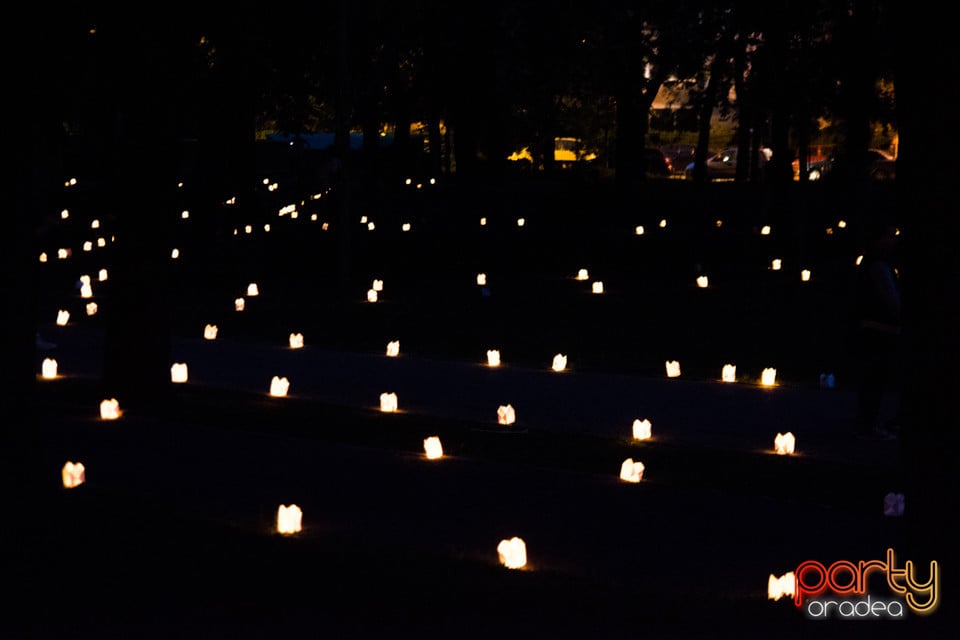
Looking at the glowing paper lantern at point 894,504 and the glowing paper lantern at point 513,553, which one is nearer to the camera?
the glowing paper lantern at point 513,553

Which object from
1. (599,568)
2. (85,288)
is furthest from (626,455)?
(85,288)

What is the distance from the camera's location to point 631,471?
31.9 feet

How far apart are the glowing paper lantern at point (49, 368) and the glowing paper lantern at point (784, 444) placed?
22.7 feet

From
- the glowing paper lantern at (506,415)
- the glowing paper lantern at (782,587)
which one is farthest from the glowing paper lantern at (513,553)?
the glowing paper lantern at (506,415)

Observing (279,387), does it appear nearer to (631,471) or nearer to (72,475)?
(72,475)

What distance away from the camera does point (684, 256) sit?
78.2 feet

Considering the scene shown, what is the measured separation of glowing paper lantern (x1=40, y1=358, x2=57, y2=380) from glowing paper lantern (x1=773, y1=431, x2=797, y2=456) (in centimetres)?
691

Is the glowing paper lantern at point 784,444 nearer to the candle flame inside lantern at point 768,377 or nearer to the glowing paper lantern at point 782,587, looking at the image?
the candle flame inside lantern at point 768,377

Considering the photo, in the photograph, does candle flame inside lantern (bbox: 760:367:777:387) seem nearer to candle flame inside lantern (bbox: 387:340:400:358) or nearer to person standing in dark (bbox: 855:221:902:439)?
person standing in dark (bbox: 855:221:902:439)

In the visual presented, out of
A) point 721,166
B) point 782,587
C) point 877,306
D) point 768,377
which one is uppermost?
point 877,306

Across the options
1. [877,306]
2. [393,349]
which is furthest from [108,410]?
[877,306]

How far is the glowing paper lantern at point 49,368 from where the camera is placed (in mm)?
14086

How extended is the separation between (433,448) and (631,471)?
1.52m

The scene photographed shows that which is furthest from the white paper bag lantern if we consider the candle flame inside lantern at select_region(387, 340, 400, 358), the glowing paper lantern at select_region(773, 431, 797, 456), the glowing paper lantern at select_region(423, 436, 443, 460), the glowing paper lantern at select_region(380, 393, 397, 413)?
the glowing paper lantern at select_region(773, 431, 797, 456)
